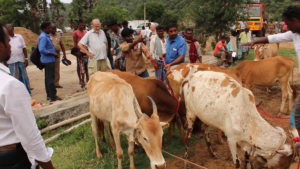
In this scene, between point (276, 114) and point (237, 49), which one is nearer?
point (276, 114)

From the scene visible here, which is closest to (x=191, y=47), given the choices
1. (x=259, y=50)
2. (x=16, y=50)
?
(x=259, y=50)

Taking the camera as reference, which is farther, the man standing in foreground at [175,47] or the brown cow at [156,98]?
the man standing in foreground at [175,47]

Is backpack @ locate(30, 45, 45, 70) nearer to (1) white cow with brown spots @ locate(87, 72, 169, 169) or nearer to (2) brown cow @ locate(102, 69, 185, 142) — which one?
(1) white cow with brown spots @ locate(87, 72, 169, 169)

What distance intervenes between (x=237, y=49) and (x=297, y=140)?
10.7 m

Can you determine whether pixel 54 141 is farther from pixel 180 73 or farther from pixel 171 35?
pixel 171 35

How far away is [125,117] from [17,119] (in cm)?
191

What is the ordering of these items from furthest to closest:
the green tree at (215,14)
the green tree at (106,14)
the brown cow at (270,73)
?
the green tree at (106,14), the green tree at (215,14), the brown cow at (270,73)

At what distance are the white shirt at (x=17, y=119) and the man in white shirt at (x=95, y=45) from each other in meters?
4.32

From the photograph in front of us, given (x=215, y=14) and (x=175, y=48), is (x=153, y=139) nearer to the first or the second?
(x=175, y=48)

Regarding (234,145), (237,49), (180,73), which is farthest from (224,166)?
(237,49)

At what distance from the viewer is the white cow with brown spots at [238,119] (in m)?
2.94

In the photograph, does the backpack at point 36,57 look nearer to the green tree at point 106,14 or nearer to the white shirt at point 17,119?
the white shirt at point 17,119

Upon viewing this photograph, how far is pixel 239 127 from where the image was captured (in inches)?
124

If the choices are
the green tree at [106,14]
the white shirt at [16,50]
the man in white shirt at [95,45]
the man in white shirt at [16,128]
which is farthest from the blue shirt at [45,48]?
the green tree at [106,14]
